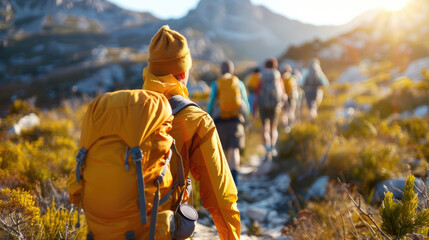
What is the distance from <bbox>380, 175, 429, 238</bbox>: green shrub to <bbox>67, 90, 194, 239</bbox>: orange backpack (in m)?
1.26

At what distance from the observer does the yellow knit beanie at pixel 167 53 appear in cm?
148

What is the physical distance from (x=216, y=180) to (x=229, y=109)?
228cm

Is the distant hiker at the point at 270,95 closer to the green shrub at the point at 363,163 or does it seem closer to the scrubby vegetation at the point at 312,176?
the scrubby vegetation at the point at 312,176

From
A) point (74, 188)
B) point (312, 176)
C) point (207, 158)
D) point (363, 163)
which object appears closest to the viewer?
point (74, 188)

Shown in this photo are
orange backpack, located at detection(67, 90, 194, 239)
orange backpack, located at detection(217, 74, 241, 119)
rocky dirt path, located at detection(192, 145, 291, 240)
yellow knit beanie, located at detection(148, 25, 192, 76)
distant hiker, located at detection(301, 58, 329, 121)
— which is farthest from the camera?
distant hiker, located at detection(301, 58, 329, 121)

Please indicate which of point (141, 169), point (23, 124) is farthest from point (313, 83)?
point (23, 124)

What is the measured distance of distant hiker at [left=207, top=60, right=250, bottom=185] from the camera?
11.6ft

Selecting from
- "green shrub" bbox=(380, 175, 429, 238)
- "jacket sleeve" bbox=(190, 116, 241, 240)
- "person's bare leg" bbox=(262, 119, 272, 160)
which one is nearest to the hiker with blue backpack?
"jacket sleeve" bbox=(190, 116, 241, 240)

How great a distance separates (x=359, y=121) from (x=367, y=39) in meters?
34.1

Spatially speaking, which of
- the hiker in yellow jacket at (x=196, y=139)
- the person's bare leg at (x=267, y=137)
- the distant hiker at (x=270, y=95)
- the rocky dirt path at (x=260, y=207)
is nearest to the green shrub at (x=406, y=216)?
the hiker in yellow jacket at (x=196, y=139)

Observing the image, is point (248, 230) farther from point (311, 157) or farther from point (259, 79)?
point (259, 79)

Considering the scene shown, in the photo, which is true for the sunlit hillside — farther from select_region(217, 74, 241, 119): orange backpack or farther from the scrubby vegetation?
select_region(217, 74, 241, 119): orange backpack

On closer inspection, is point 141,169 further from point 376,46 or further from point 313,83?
point 376,46

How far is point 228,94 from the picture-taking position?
3.52m
